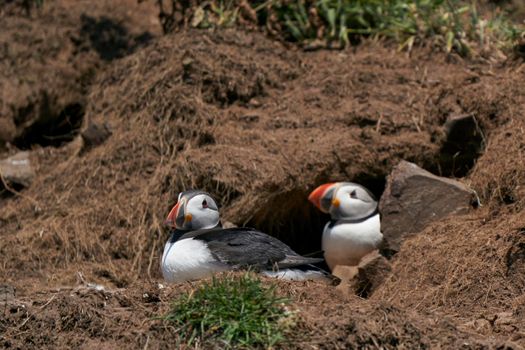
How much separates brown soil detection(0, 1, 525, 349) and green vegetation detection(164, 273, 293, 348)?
966 mm

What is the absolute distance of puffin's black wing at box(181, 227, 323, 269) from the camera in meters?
5.75

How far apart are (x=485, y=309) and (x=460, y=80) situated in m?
2.68

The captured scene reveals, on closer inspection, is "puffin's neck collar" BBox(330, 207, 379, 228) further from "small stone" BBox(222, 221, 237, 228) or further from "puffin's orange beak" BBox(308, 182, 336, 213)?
"small stone" BBox(222, 221, 237, 228)

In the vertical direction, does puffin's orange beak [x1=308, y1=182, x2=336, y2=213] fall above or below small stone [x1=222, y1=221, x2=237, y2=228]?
above

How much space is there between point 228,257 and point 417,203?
4.99 ft

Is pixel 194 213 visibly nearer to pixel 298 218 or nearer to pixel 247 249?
pixel 247 249

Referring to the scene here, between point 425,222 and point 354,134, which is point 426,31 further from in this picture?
point 425,222

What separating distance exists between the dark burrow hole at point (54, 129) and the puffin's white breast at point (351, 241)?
2.46 m

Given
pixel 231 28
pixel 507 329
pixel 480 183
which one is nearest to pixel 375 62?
pixel 231 28

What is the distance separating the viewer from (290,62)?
324 inches

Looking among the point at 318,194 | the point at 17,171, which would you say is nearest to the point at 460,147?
the point at 318,194

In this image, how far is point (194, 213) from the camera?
6332mm

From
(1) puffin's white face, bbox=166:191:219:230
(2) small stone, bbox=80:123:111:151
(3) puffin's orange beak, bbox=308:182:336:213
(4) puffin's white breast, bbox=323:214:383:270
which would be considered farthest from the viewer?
(2) small stone, bbox=80:123:111:151

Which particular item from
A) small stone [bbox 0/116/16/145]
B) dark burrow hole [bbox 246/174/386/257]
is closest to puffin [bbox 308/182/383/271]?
dark burrow hole [bbox 246/174/386/257]
